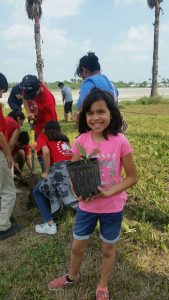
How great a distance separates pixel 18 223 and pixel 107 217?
76.2 inches

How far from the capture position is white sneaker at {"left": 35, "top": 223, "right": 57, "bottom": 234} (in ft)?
12.7

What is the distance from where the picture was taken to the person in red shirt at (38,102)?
4297mm

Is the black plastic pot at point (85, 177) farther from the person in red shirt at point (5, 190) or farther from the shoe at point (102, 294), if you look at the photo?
the person in red shirt at point (5, 190)

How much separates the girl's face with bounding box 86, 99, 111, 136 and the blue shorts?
0.60 metres

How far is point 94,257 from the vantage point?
3369mm

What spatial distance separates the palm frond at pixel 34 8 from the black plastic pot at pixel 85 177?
1880 cm

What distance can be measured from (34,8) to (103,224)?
19657mm

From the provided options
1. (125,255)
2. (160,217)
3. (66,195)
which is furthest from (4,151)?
(160,217)

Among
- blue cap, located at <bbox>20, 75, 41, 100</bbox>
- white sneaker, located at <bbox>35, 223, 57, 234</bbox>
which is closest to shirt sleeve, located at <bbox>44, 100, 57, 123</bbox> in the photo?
blue cap, located at <bbox>20, 75, 41, 100</bbox>

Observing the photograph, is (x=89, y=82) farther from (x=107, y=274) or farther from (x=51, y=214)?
(x=107, y=274)

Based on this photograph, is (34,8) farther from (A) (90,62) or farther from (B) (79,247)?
(B) (79,247)

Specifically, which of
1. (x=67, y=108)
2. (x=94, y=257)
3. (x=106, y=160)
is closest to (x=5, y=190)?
(x=94, y=257)

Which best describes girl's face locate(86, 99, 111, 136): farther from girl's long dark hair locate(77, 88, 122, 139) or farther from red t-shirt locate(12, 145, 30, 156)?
red t-shirt locate(12, 145, 30, 156)

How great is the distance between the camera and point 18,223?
4242 mm
